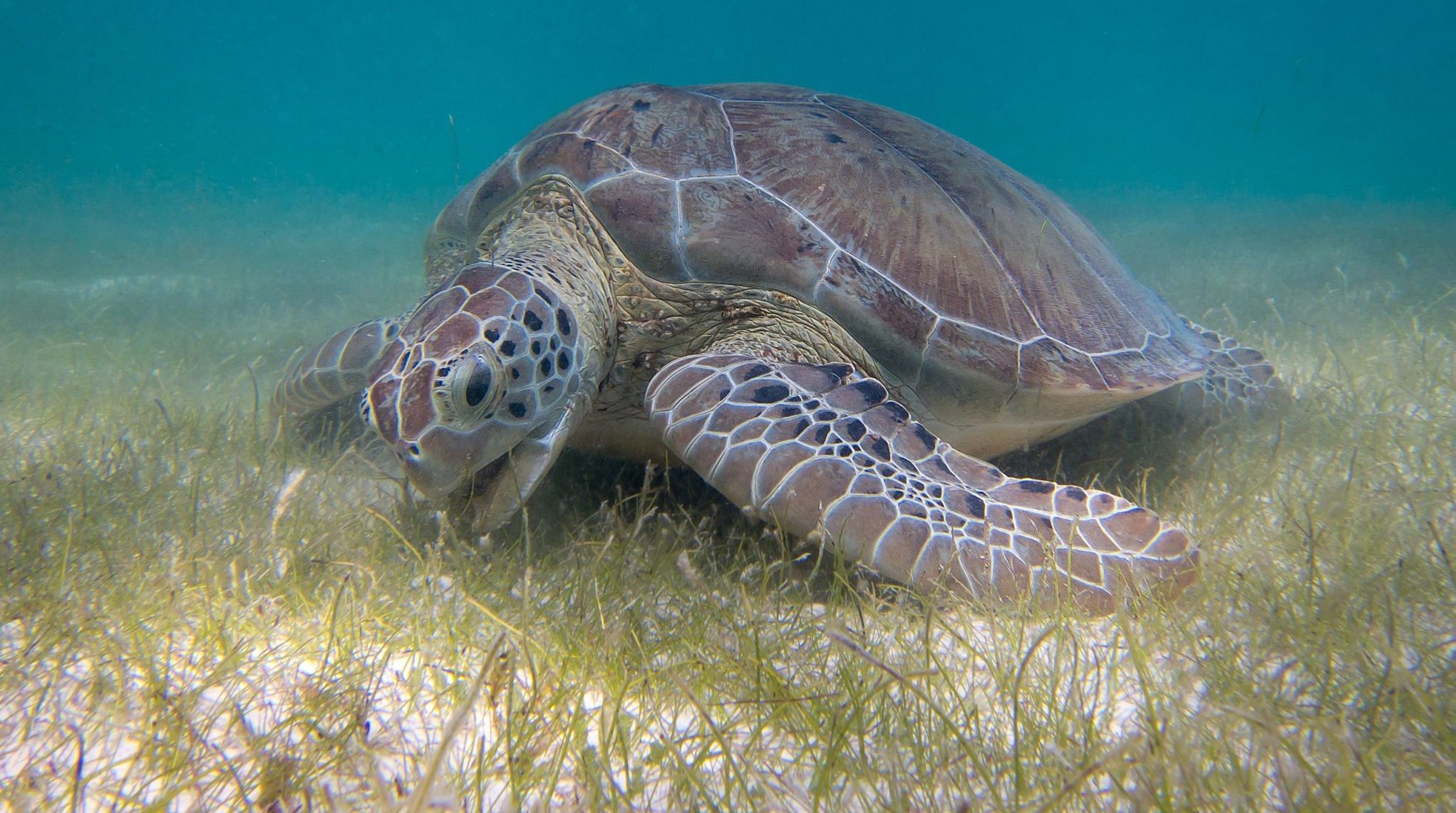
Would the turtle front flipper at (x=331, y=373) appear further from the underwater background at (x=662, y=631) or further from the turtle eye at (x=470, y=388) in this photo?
the turtle eye at (x=470, y=388)

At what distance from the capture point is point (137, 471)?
8.21 feet

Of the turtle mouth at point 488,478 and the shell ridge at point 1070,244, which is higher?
the shell ridge at point 1070,244

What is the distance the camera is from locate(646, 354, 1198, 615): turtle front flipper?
182cm

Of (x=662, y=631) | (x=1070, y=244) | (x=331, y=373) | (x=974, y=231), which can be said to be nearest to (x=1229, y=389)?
(x=1070, y=244)

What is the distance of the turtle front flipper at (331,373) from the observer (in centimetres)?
318

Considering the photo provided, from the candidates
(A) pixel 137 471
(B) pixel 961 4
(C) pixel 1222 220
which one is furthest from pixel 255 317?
(B) pixel 961 4

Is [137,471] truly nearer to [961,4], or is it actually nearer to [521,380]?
[521,380]

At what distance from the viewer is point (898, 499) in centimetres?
195

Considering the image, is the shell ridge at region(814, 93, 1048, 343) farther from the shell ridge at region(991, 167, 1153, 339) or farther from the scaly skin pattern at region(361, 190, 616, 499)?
the scaly skin pattern at region(361, 190, 616, 499)

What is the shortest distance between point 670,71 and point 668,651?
85265 millimetres

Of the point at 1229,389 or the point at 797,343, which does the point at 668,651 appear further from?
the point at 1229,389

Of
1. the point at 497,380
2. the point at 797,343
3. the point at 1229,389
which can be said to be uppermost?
the point at 1229,389

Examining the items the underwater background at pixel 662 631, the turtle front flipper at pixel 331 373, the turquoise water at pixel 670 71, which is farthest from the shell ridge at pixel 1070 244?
the turquoise water at pixel 670 71

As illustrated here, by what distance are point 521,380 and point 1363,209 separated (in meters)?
21.4
